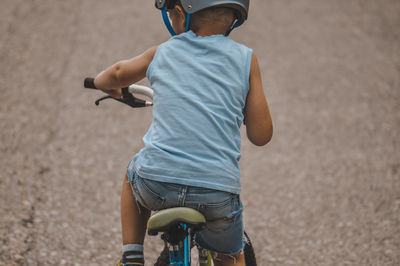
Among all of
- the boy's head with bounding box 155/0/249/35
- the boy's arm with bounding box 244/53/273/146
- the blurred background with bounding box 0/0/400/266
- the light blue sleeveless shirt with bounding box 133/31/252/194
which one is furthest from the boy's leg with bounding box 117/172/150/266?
the blurred background with bounding box 0/0/400/266

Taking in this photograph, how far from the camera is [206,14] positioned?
208 centimetres

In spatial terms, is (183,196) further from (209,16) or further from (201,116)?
(209,16)

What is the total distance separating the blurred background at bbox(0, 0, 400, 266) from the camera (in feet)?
13.3

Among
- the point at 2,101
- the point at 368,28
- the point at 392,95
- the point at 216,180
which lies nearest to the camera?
the point at 216,180

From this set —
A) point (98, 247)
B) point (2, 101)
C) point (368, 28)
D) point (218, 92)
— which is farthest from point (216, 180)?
point (368, 28)

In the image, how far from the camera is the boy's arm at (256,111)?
206 cm

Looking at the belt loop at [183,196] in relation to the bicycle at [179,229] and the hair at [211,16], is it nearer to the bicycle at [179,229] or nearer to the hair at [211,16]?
the bicycle at [179,229]

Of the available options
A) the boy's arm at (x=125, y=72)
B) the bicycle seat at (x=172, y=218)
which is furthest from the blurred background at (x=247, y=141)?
the bicycle seat at (x=172, y=218)

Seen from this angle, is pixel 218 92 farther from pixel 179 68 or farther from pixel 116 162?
pixel 116 162

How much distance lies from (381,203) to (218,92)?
3483 millimetres

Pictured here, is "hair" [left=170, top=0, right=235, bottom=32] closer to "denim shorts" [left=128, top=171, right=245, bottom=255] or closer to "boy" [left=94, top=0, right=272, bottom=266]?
"boy" [left=94, top=0, right=272, bottom=266]

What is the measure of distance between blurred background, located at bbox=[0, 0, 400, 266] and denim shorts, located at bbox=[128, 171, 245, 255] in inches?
68.7

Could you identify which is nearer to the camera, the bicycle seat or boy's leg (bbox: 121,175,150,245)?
the bicycle seat

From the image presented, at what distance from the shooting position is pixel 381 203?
4777 millimetres
